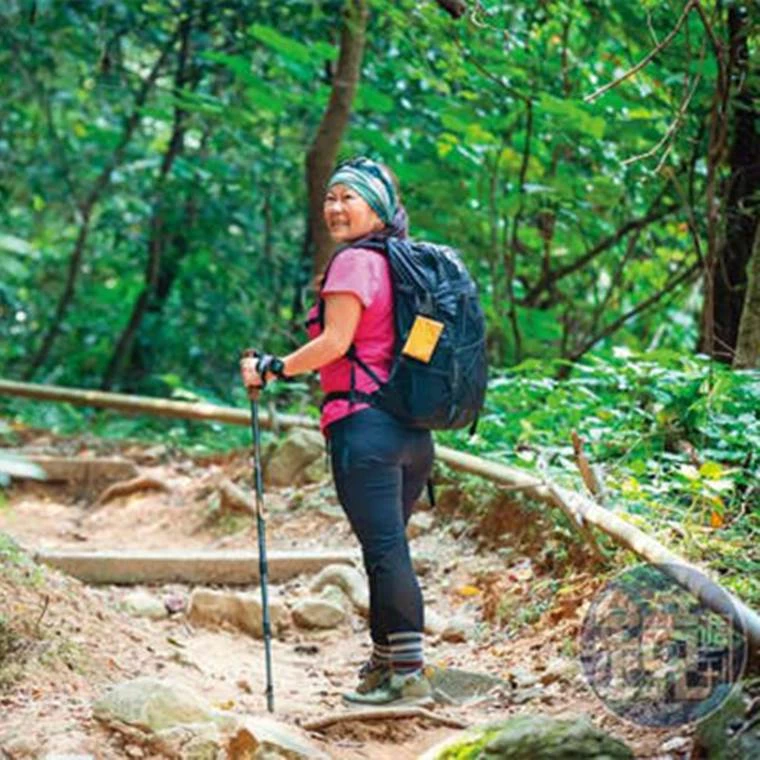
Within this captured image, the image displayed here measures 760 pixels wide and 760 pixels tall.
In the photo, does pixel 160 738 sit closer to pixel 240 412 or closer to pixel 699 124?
pixel 240 412

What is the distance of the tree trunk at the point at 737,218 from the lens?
6.55 meters

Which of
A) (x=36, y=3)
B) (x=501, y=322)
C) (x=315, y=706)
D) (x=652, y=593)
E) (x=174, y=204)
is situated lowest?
(x=315, y=706)

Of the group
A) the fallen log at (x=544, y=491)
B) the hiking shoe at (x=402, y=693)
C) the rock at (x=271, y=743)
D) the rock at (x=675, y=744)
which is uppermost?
the fallen log at (x=544, y=491)

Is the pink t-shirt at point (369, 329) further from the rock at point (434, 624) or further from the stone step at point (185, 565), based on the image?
the stone step at point (185, 565)

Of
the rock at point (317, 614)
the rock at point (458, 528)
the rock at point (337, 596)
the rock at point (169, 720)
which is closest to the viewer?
the rock at point (169, 720)

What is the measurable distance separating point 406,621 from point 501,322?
Result: 5710 mm

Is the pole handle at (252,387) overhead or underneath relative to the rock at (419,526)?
overhead

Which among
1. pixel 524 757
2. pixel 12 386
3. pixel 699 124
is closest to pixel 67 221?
pixel 12 386

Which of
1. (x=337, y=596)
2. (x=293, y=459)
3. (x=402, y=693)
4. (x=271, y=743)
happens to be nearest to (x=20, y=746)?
(x=271, y=743)

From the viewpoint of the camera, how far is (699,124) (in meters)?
7.60

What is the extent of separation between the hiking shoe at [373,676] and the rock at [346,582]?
4.64 feet

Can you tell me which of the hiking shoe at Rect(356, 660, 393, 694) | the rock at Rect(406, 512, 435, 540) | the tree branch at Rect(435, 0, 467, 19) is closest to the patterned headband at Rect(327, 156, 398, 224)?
the tree branch at Rect(435, 0, 467, 19)

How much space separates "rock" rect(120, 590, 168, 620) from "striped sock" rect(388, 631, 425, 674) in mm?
1700

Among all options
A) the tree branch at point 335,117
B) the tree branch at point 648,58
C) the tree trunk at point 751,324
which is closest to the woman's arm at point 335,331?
the tree branch at point 648,58
